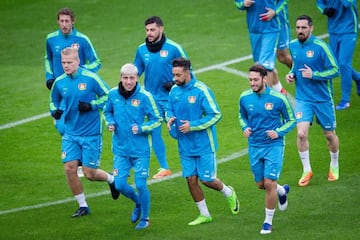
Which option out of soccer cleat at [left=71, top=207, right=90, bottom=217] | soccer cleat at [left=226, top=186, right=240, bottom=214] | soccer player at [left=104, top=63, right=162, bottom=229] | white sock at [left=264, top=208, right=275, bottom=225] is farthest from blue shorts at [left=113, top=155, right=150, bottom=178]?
white sock at [left=264, top=208, right=275, bottom=225]

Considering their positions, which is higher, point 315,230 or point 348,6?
point 348,6

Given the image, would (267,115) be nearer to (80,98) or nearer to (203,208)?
(203,208)

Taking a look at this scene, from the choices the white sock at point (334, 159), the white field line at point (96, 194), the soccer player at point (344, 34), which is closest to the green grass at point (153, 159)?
the white field line at point (96, 194)

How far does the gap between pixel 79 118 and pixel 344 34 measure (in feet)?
20.4

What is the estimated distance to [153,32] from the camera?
1734 centimetres

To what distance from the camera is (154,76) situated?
17812mm

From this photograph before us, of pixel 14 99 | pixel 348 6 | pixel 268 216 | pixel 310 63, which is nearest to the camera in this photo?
pixel 268 216

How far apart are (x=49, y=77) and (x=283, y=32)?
5.11m

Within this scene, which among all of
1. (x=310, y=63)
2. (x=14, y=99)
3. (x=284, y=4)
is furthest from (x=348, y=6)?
(x=14, y=99)

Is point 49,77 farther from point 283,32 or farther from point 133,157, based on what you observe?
point 283,32

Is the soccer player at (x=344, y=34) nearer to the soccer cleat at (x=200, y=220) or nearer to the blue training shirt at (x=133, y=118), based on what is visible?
the soccer cleat at (x=200, y=220)

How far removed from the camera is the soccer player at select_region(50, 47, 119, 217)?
628 inches

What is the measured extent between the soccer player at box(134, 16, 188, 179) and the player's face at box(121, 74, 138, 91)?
240cm

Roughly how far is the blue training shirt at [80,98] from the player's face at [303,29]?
2.96m
